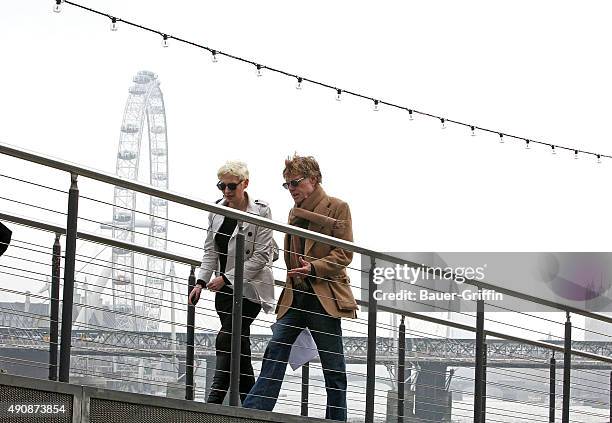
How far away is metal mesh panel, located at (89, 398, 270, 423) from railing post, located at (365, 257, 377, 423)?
819 mm

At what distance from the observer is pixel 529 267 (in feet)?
165

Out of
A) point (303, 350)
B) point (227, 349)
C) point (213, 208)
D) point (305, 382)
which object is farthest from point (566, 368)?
point (213, 208)

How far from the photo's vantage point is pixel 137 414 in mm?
4766

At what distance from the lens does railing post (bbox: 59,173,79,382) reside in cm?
452

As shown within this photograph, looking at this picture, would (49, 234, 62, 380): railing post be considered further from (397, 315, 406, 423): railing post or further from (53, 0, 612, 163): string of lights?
(53, 0, 612, 163): string of lights

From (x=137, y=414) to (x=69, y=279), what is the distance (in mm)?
553

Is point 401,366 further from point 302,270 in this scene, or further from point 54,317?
point 54,317

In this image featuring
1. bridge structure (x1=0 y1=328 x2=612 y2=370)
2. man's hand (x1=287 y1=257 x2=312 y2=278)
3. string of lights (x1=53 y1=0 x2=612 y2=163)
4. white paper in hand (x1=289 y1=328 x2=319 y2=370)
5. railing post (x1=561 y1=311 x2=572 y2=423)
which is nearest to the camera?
bridge structure (x1=0 y1=328 x2=612 y2=370)

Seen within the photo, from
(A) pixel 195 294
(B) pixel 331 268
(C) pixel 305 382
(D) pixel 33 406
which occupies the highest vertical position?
(B) pixel 331 268

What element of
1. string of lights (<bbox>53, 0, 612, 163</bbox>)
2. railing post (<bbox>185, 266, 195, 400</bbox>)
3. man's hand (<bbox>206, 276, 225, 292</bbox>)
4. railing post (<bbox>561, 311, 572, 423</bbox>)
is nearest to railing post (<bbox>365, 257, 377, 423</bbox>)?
man's hand (<bbox>206, 276, 225, 292</bbox>)

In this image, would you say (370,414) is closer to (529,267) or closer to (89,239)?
(89,239)

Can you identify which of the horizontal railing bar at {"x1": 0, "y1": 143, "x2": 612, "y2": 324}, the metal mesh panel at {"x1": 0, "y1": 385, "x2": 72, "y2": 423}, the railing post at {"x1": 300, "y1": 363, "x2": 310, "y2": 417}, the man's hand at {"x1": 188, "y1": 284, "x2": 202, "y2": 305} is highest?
the horizontal railing bar at {"x1": 0, "y1": 143, "x2": 612, "y2": 324}

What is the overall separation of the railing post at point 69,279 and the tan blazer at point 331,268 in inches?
47.8

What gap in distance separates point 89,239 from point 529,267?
45687 mm
